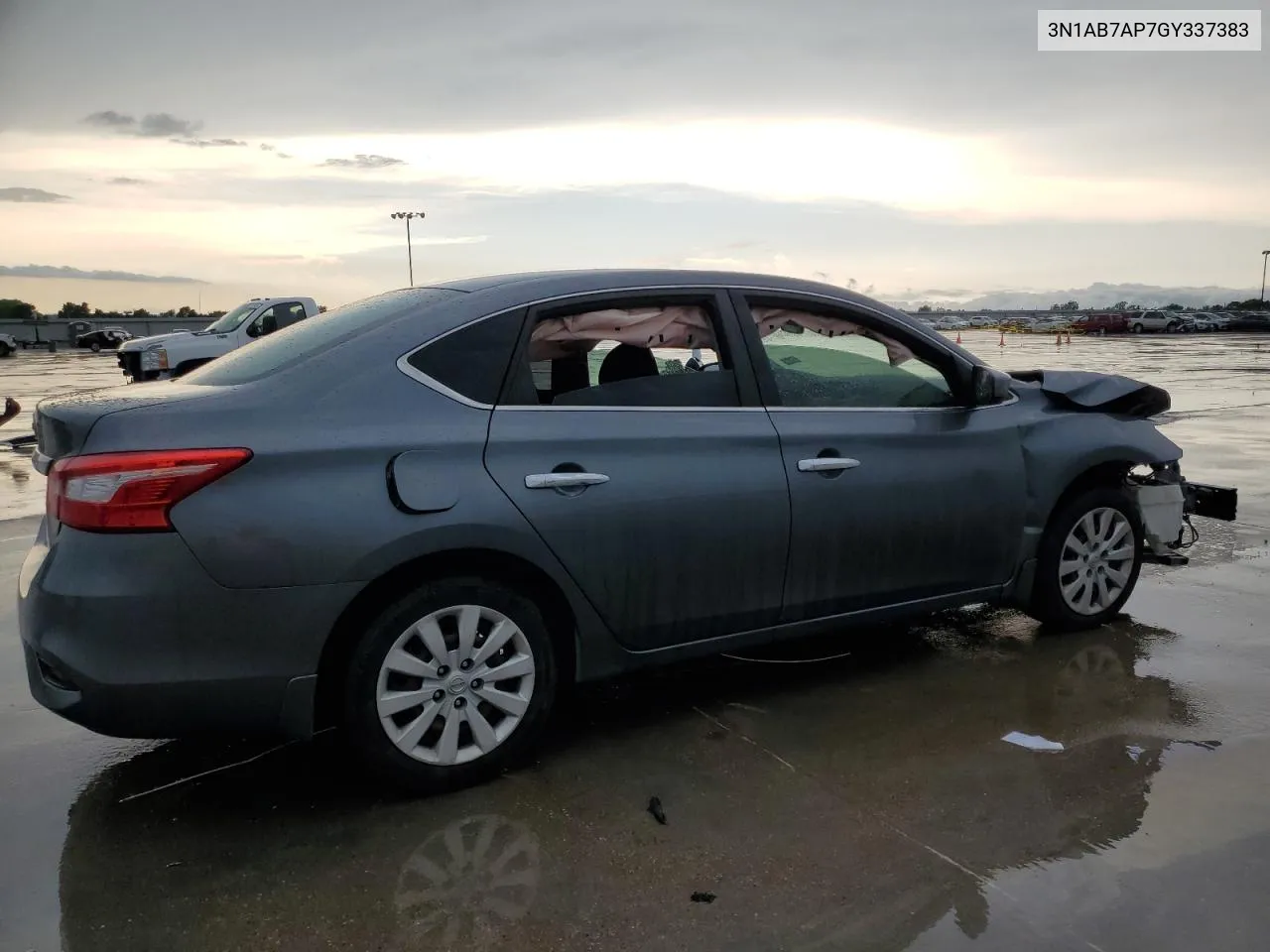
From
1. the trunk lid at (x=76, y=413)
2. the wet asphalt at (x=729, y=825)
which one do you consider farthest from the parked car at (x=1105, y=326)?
the trunk lid at (x=76, y=413)

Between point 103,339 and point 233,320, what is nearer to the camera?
point 233,320

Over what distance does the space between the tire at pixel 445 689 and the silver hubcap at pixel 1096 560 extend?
2698 mm

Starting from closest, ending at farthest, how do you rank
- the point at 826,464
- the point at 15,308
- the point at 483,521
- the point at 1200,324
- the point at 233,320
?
the point at 483,521 → the point at 826,464 → the point at 233,320 → the point at 1200,324 → the point at 15,308

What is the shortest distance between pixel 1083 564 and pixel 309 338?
365 cm

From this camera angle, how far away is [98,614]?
294 centimetres

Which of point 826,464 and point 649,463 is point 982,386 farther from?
point 649,463

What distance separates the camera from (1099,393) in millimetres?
5000

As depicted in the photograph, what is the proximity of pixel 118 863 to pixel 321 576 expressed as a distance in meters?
1.01

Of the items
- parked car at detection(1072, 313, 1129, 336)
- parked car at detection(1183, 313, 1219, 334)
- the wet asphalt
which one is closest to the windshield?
the wet asphalt

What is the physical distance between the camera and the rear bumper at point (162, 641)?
2.95 meters

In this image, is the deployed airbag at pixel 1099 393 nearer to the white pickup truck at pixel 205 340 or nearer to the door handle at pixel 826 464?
the door handle at pixel 826 464

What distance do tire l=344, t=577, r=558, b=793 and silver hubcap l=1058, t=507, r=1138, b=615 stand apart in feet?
8.85

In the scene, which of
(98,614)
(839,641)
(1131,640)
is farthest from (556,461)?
(1131,640)

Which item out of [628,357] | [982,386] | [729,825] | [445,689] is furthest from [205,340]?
[729,825]
